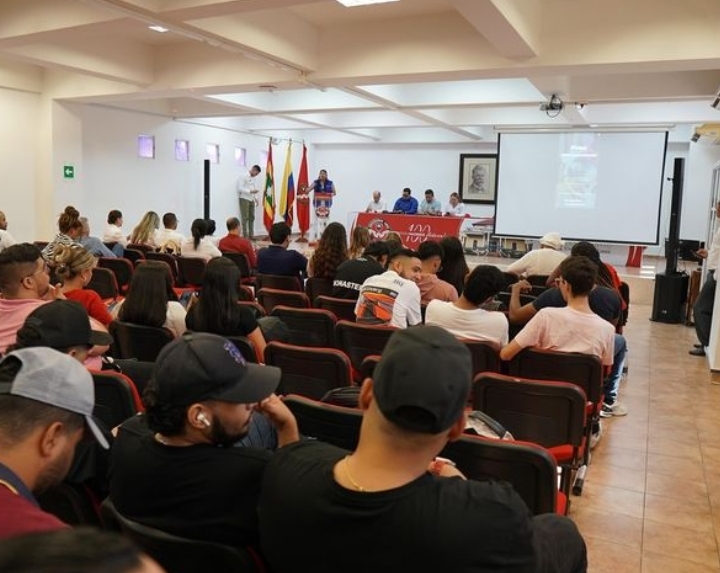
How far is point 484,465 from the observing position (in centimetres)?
182

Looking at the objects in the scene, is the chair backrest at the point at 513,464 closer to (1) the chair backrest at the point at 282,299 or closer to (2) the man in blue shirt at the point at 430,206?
(1) the chair backrest at the point at 282,299

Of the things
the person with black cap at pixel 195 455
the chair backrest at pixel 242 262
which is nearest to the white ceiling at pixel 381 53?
the chair backrest at pixel 242 262

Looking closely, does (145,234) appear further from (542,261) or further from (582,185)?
(582,185)

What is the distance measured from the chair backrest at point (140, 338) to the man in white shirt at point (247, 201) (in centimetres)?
1159

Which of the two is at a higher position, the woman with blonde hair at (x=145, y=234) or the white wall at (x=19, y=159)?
the white wall at (x=19, y=159)

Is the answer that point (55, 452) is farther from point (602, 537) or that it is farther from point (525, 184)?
point (525, 184)

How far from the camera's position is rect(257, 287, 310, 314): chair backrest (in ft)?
15.8

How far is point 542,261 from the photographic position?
6.15 meters

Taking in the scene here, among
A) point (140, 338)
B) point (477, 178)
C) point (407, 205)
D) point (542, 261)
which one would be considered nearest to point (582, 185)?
point (407, 205)

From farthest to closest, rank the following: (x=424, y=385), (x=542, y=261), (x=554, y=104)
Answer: (x=554, y=104) → (x=542, y=261) → (x=424, y=385)

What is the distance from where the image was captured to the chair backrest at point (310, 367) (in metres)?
3.05

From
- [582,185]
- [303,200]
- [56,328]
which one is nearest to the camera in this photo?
[56,328]

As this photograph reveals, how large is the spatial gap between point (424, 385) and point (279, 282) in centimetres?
472

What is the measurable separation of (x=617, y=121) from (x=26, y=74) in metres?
9.92
